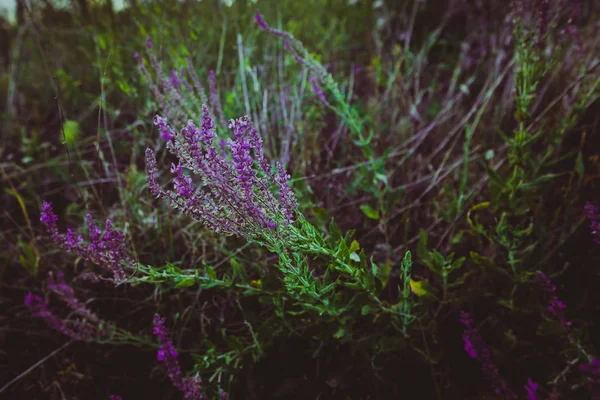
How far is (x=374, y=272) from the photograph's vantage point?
3.38 ft

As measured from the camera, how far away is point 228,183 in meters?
0.89

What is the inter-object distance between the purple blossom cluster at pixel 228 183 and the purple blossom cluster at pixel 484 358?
60 centimetres

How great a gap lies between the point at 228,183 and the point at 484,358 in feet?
2.76

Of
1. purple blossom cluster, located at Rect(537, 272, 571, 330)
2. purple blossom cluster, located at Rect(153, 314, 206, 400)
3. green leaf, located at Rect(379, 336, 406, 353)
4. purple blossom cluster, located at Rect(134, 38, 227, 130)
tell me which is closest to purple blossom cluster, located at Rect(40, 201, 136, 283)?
purple blossom cluster, located at Rect(153, 314, 206, 400)

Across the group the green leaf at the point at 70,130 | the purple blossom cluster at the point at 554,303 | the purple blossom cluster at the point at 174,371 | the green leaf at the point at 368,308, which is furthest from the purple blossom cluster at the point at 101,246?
the green leaf at the point at 70,130

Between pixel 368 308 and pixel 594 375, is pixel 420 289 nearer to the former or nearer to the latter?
pixel 368 308

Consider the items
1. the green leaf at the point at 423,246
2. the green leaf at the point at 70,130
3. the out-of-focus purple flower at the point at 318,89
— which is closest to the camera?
the green leaf at the point at 423,246

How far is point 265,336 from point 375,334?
1.01ft

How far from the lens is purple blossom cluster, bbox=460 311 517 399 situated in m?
1.12

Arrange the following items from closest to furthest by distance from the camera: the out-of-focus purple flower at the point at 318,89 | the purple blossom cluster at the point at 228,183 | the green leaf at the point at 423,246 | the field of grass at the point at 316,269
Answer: the purple blossom cluster at the point at 228,183 → the field of grass at the point at 316,269 → the green leaf at the point at 423,246 → the out-of-focus purple flower at the point at 318,89

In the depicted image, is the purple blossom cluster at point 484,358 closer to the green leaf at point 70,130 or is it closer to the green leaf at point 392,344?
the green leaf at point 392,344

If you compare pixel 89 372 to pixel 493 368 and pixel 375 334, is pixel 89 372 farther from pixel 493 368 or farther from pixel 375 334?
pixel 493 368

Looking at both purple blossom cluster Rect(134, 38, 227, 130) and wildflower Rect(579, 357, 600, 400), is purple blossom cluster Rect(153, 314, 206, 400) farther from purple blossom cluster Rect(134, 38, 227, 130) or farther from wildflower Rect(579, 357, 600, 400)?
wildflower Rect(579, 357, 600, 400)

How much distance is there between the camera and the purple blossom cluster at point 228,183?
2.65ft
